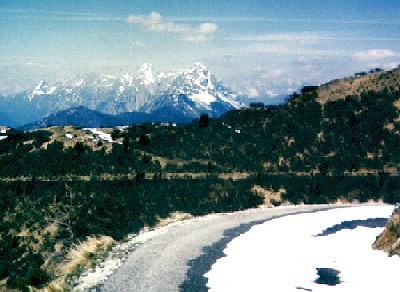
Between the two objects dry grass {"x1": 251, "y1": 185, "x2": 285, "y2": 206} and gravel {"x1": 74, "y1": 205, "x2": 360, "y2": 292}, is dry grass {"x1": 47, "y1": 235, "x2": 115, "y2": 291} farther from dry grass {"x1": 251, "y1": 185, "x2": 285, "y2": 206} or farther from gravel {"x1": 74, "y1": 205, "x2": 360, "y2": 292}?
dry grass {"x1": 251, "y1": 185, "x2": 285, "y2": 206}

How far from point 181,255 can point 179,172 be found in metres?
32.9

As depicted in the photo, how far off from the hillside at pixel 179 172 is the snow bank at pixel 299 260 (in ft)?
36.5

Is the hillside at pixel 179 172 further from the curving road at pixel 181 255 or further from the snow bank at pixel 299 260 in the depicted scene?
the snow bank at pixel 299 260

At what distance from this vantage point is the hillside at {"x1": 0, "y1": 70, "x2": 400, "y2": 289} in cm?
4425

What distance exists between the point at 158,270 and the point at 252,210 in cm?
2689

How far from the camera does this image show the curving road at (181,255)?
2742 cm

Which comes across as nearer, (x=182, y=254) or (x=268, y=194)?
(x=182, y=254)

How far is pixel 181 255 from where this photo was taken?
1345 inches

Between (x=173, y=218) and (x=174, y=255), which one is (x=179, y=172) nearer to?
(x=173, y=218)

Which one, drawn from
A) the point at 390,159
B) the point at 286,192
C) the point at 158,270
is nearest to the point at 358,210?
the point at 286,192

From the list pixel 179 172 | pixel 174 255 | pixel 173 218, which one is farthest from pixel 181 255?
pixel 179 172

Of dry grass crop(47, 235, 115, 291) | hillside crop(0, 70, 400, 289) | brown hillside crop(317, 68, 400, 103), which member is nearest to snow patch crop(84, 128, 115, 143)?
hillside crop(0, 70, 400, 289)

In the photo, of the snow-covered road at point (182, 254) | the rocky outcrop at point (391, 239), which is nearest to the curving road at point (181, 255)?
the snow-covered road at point (182, 254)

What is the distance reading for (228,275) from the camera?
28.7 m
